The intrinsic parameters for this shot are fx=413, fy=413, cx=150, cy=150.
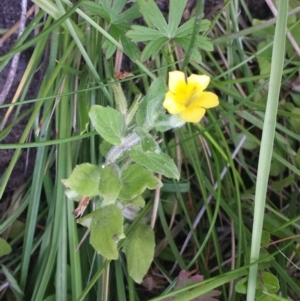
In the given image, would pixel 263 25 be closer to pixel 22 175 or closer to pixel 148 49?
pixel 148 49

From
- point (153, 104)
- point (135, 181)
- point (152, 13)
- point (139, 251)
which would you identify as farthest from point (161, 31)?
point (139, 251)

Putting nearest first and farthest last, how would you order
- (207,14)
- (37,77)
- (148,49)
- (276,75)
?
(276,75)
(148,49)
(37,77)
(207,14)

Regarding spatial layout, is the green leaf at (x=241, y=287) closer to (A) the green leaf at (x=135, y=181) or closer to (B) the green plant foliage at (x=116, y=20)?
(A) the green leaf at (x=135, y=181)

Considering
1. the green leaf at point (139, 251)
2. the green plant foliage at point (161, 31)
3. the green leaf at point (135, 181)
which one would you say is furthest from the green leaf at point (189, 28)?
the green leaf at point (139, 251)

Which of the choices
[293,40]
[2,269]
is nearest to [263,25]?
[293,40]

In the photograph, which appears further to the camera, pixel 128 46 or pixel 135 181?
pixel 128 46

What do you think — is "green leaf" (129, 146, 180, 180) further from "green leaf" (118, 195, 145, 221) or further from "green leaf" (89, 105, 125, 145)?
"green leaf" (118, 195, 145, 221)

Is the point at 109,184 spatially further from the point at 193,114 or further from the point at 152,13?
the point at 152,13
